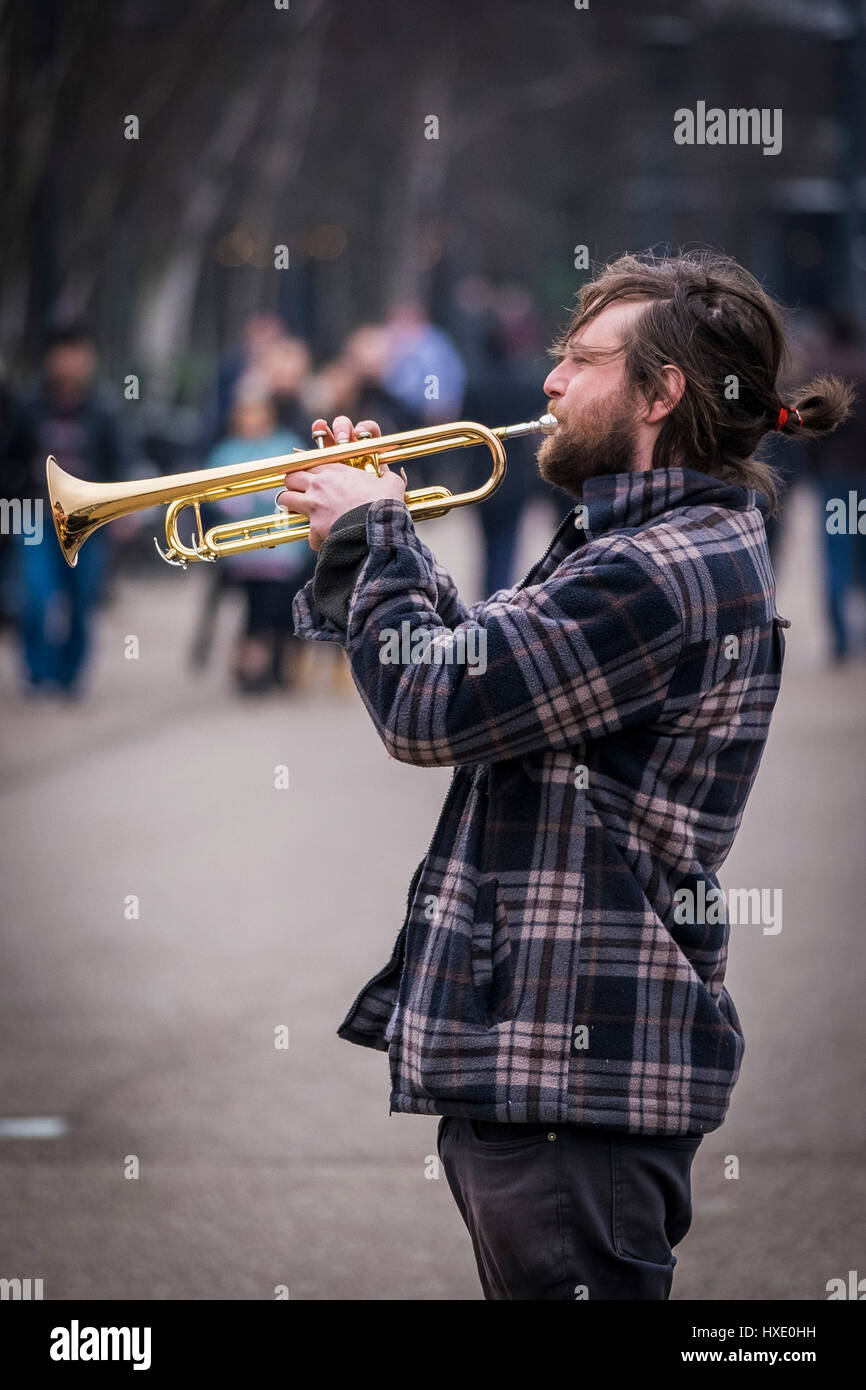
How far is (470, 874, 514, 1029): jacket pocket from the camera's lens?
8.27 ft

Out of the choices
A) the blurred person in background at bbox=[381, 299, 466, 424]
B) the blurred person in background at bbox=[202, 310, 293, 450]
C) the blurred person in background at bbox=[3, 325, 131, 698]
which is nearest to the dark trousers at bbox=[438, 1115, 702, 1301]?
the blurred person in background at bbox=[381, 299, 466, 424]

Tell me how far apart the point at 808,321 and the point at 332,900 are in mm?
15869

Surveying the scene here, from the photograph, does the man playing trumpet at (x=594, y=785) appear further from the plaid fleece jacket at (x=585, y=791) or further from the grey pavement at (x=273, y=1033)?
the grey pavement at (x=273, y=1033)

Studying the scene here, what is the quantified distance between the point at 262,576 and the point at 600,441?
9.05 metres

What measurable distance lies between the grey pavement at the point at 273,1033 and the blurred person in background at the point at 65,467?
1.62m

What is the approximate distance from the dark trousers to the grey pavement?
1.54 meters

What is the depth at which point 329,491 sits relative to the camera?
8.62 feet

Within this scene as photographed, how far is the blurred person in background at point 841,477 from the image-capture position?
12.4 meters

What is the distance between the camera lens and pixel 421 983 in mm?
2561

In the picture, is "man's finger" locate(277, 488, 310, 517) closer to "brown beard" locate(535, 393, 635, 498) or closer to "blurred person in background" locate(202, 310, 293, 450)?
"brown beard" locate(535, 393, 635, 498)
